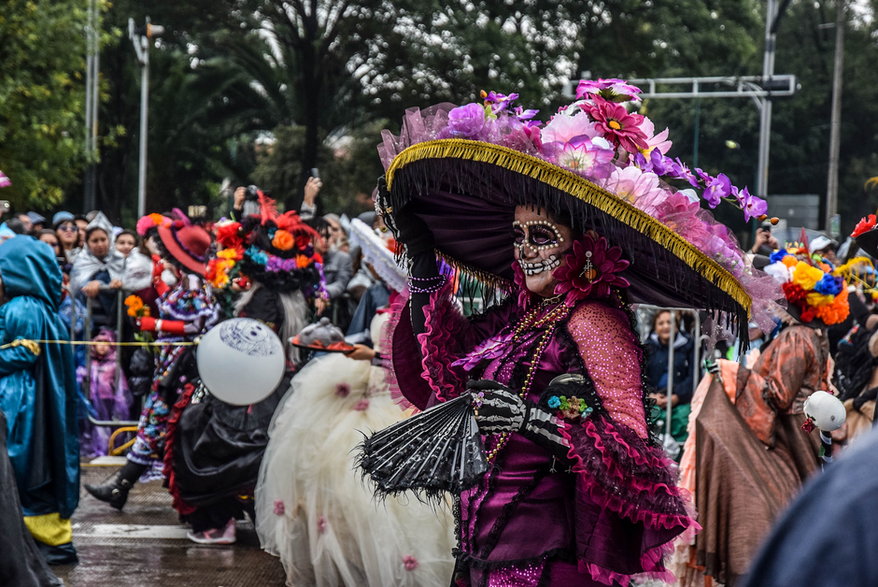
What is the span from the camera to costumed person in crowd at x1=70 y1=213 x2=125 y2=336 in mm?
11188

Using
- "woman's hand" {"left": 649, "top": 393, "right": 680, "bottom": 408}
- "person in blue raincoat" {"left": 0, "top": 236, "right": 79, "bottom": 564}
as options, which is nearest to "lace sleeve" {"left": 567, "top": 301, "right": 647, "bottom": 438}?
"person in blue raincoat" {"left": 0, "top": 236, "right": 79, "bottom": 564}

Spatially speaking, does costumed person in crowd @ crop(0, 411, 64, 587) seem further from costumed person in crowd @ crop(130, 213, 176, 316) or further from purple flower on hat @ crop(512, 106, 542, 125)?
costumed person in crowd @ crop(130, 213, 176, 316)

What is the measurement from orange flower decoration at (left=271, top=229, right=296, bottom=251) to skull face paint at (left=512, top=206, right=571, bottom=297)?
4.43m

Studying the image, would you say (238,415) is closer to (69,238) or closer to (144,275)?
(144,275)

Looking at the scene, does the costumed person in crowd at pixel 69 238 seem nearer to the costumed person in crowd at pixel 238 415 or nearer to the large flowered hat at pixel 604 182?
the costumed person in crowd at pixel 238 415

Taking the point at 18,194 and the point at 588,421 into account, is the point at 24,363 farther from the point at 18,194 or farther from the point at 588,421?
the point at 18,194

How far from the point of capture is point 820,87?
40875 mm

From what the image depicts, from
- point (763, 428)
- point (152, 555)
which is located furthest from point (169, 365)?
point (763, 428)

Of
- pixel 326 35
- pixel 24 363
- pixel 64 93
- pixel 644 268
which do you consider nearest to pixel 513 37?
pixel 326 35

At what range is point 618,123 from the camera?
371 centimetres

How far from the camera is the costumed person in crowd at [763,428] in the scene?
6.16 metres

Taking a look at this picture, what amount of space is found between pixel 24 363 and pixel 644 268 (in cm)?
425

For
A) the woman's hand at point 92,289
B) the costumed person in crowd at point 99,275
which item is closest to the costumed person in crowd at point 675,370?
the costumed person in crowd at point 99,275

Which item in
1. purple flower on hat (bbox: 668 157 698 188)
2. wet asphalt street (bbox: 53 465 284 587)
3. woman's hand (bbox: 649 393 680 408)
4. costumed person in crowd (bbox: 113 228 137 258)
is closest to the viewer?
purple flower on hat (bbox: 668 157 698 188)
